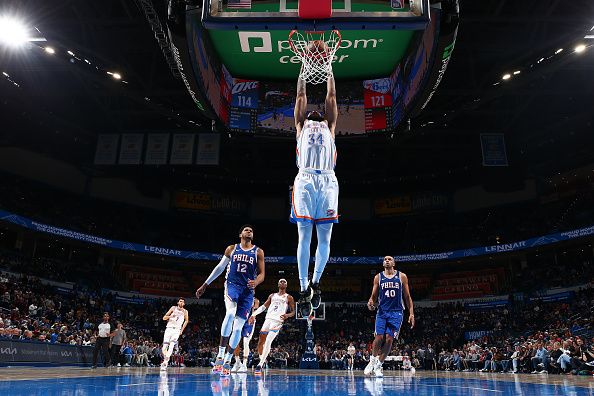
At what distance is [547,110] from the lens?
2597 centimetres

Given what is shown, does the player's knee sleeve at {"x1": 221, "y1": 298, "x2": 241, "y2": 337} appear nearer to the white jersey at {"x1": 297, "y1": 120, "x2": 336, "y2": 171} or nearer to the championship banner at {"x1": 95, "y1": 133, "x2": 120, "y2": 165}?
the white jersey at {"x1": 297, "y1": 120, "x2": 336, "y2": 171}

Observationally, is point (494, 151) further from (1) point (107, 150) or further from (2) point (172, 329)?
(1) point (107, 150)

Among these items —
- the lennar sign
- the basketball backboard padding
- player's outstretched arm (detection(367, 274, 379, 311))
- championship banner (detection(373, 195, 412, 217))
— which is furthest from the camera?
championship banner (detection(373, 195, 412, 217))

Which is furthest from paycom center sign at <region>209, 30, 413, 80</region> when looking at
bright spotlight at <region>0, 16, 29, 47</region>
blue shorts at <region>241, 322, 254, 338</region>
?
bright spotlight at <region>0, 16, 29, 47</region>

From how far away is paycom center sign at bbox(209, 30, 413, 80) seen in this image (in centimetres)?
1213

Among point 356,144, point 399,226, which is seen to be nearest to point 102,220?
point 356,144

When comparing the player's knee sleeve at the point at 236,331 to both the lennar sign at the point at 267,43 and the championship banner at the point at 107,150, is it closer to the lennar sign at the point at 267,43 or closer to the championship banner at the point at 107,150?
the lennar sign at the point at 267,43

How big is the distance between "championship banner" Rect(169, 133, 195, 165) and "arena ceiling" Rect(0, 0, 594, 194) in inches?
33.3

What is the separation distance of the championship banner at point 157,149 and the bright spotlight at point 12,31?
6668 millimetres

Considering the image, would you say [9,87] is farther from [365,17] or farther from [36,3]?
[365,17]

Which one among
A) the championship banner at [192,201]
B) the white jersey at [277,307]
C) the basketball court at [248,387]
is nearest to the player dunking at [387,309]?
the basketball court at [248,387]

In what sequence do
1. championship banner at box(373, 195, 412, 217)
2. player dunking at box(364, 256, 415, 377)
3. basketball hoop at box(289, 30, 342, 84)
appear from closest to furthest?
basketball hoop at box(289, 30, 342, 84), player dunking at box(364, 256, 415, 377), championship banner at box(373, 195, 412, 217)

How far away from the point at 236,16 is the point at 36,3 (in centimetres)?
1283

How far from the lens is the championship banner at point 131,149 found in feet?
71.8
